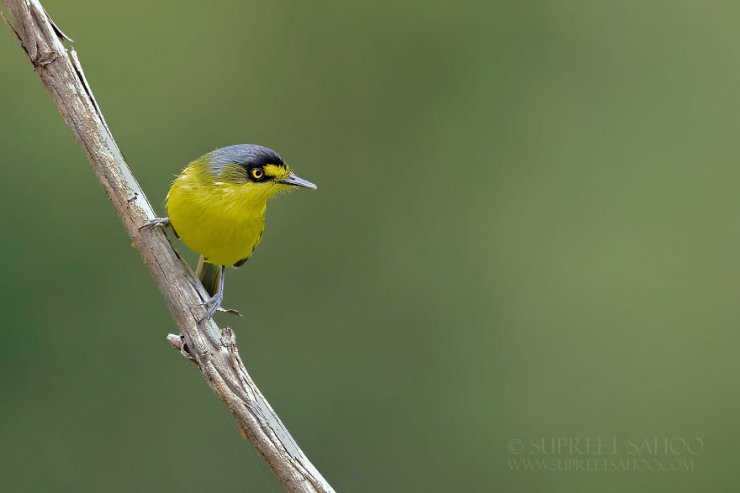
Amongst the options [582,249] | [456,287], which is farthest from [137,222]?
[582,249]

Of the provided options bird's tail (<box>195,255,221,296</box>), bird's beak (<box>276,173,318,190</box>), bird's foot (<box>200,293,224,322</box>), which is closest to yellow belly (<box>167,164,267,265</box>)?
bird's beak (<box>276,173,318,190</box>)

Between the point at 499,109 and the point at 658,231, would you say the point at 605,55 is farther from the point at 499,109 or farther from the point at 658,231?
the point at 658,231

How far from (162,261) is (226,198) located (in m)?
0.62

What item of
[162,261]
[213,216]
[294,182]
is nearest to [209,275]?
[213,216]

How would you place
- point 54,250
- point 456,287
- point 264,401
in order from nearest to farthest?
point 264,401, point 54,250, point 456,287

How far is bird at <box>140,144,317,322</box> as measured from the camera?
14.9 feet

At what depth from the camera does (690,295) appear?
10.1 metres

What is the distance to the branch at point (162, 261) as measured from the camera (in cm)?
378

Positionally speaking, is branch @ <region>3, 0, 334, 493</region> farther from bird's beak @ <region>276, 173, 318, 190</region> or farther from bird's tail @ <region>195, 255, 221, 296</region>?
bird's tail @ <region>195, 255, 221, 296</region>

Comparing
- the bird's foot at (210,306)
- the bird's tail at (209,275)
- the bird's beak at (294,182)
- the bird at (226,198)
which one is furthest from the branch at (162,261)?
the bird's tail at (209,275)

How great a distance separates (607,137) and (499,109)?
43.7 inches

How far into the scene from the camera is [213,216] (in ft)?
14.9

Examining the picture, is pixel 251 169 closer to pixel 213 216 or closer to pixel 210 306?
pixel 213 216

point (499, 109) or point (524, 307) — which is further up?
point (499, 109)
